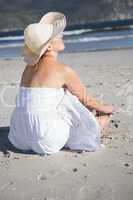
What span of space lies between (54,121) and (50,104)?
16cm

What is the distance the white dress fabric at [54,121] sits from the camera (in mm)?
5953

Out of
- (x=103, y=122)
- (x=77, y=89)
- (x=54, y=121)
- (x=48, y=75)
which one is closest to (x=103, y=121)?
(x=103, y=122)

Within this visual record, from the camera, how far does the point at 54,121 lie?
19.6 ft

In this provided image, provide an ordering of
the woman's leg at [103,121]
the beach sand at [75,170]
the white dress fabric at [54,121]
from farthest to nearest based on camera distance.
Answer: the woman's leg at [103,121], the white dress fabric at [54,121], the beach sand at [75,170]

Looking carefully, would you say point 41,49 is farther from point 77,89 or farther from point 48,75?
point 77,89

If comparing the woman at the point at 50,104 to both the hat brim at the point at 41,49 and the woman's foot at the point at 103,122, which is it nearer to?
the hat brim at the point at 41,49

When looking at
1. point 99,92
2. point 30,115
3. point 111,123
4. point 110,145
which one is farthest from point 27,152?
point 99,92

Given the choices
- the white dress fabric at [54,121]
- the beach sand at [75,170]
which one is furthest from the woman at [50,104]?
the beach sand at [75,170]

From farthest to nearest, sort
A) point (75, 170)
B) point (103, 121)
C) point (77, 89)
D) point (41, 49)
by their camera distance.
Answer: point (103, 121) < point (77, 89) < point (41, 49) < point (75, 170)

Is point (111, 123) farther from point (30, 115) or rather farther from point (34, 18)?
point (34, 18)

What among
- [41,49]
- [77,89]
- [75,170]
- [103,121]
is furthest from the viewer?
[103,121]

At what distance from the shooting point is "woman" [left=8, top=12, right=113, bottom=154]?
595 cm

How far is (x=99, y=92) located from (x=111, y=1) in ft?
92.1

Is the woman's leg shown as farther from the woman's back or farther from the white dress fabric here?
the woman's back
